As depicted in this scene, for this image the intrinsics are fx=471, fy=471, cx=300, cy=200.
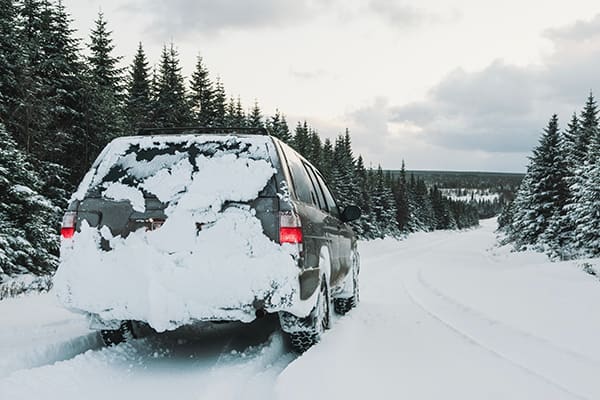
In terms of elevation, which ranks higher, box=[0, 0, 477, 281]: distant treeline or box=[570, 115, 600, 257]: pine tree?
box=[0, 0, 477, 281]: distant treeline

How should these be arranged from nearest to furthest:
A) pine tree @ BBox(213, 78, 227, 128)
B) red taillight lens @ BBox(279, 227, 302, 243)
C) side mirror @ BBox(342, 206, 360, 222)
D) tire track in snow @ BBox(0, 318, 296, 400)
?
1. tire track in snow @ BBox(0, 318, 296, 400)
2. red taillight lens @ BBox(279, 227, 302, 243)
3. side mirror @ BBox(342, 206, 360, 222)
4. pine tree @ BBox(213, 78, 227, 128)

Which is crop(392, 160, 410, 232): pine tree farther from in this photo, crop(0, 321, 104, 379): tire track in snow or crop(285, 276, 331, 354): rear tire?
crop(0, 321, 104, 379): tire track in snow

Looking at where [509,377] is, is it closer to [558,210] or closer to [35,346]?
[35,346]

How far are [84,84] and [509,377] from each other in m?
22.8

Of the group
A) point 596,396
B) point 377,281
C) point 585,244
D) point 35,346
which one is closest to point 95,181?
point 35,346

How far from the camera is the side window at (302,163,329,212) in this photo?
588 cm

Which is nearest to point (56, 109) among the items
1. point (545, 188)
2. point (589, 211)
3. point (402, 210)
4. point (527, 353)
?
point (527, 353)

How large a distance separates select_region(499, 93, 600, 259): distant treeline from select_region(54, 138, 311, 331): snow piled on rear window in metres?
23.0

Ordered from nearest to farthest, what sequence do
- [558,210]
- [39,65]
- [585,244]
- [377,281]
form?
[377,281] → [39,65] → [585,244] → [558,210]

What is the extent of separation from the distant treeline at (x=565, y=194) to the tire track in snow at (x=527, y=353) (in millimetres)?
18902

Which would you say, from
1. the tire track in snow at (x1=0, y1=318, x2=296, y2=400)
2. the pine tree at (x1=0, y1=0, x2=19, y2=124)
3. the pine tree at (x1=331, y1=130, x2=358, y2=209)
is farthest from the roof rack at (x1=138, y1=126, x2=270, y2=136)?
the pine tree at (x1=331, y1=130, x2=358, y2=209)

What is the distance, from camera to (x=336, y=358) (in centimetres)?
409

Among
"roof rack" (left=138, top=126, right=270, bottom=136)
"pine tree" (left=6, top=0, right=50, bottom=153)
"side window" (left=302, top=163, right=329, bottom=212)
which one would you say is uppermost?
"pine tree" (left=6, top=0, right=50, bottom=153)

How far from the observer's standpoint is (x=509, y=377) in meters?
3.88
